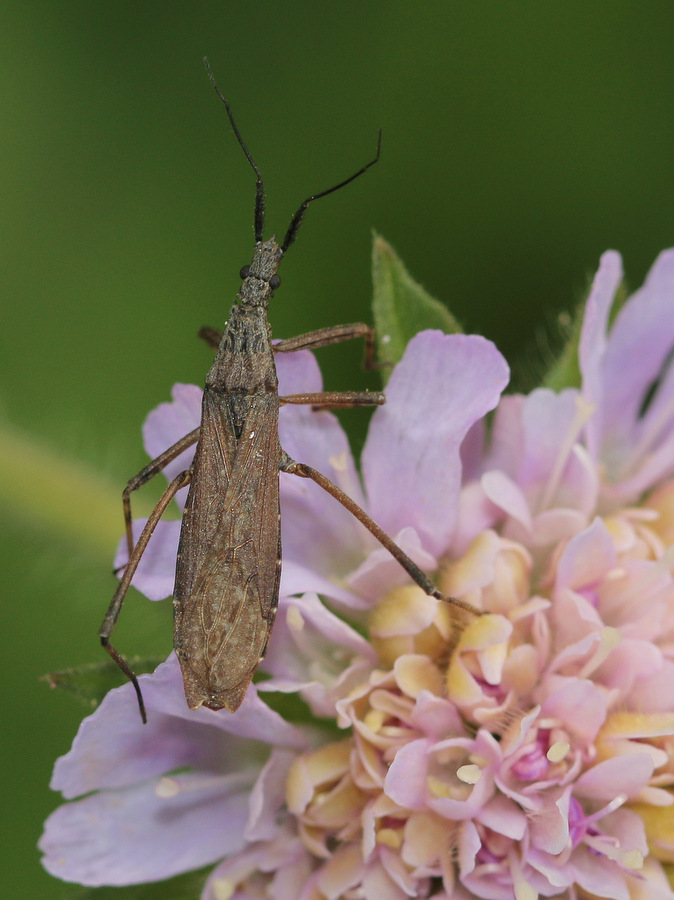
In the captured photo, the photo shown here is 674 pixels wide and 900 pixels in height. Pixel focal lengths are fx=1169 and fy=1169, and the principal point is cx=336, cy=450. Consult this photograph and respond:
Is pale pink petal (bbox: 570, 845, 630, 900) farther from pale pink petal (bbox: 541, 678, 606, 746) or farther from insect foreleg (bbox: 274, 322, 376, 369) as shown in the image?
insect foreleg (bbox: 274, 322, 376, 369)

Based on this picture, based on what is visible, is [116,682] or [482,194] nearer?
[116,682]

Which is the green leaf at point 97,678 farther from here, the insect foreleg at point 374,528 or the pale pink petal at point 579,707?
the pale pink petal at point 579,707

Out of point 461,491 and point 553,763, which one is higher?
point 461,491

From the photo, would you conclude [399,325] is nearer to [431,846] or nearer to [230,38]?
[431,846]

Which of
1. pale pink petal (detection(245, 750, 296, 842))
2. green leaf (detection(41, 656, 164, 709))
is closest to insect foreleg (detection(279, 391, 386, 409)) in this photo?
green leaf (detection(41, 656, 164, 709))

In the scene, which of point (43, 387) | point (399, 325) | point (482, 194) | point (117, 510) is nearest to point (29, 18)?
point (43, 387)

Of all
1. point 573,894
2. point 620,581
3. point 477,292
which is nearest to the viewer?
point 573,894

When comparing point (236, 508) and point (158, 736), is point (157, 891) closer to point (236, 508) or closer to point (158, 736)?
point (158, 736)

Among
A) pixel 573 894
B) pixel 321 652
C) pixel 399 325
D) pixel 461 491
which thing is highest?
pixel 399 325
